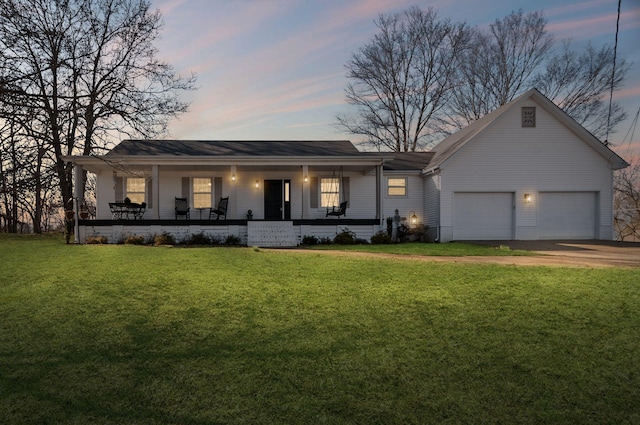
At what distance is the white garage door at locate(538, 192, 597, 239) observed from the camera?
17.6 meters

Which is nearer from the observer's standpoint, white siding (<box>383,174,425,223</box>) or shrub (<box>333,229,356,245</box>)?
shrub (<box>333,229,356,245</box>)

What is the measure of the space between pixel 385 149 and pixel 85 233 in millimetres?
21053

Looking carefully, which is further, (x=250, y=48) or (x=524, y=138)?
(x=524, y=138)

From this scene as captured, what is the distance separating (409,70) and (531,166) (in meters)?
14.9

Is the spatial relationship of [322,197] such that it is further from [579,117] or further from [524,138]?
[579,117]

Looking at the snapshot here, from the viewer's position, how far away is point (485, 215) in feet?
57.8

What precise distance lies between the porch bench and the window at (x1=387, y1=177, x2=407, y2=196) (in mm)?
10196

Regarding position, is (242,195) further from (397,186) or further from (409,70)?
(409,70)

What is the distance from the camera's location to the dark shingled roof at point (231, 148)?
18391mm

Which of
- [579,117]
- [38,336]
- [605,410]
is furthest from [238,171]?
[579,117]

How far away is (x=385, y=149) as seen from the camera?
3086cm

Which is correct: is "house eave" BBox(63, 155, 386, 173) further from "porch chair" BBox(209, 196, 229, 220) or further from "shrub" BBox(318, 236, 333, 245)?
"shrub" BBox(318, 236, 333, 245)

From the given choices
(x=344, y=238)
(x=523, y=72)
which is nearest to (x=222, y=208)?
(x=344, y=238)

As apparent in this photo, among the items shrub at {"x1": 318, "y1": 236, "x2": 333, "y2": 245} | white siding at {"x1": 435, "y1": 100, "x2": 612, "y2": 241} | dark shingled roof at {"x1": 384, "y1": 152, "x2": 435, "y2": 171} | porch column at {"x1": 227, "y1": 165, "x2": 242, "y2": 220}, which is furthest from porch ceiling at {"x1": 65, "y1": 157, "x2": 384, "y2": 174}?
white siding at {"x1": 435, "y1": 100, "x2": 612, "y2": 241}
